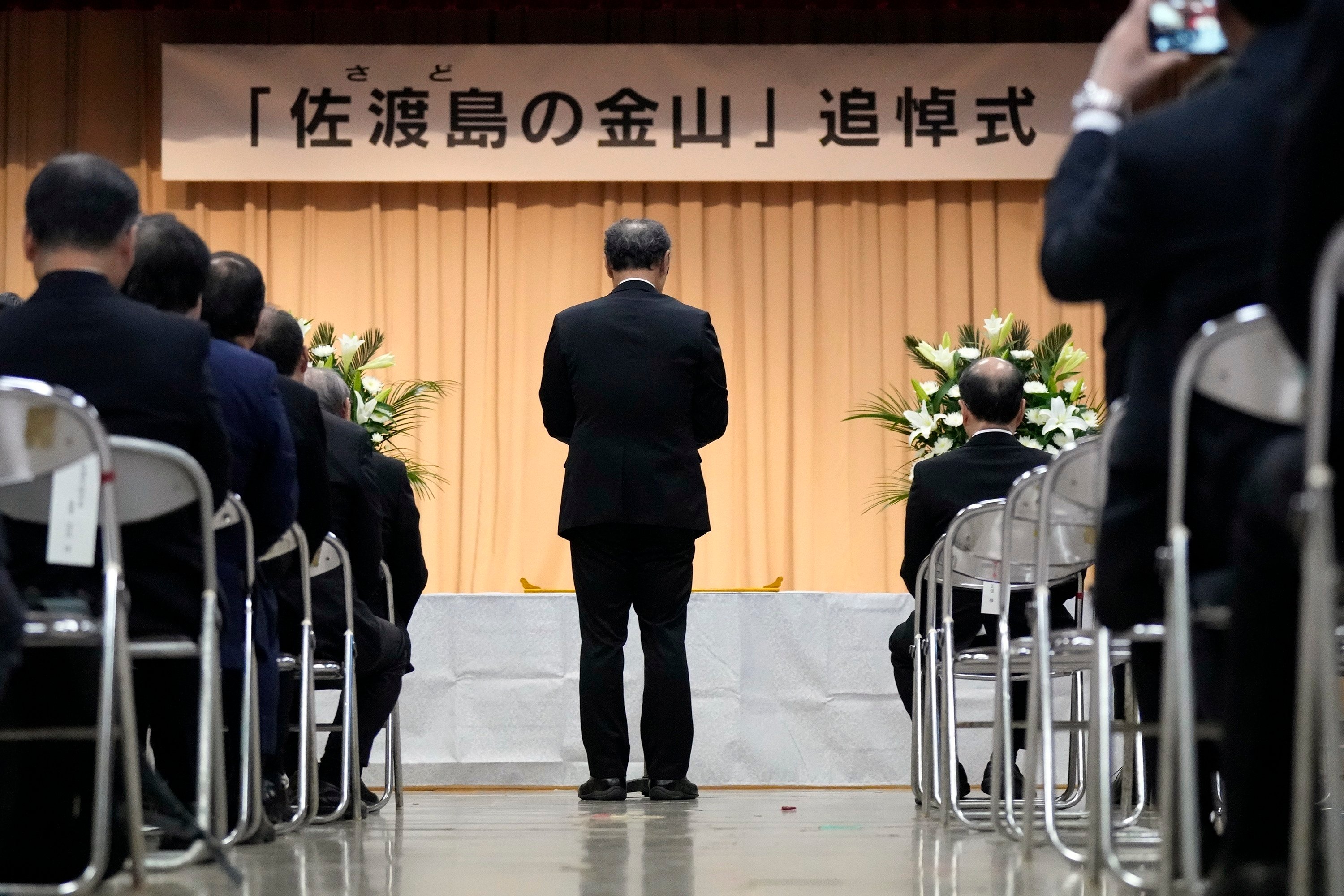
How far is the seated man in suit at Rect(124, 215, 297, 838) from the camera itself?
291cm

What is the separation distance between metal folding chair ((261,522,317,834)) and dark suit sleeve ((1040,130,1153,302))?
1.78 meters

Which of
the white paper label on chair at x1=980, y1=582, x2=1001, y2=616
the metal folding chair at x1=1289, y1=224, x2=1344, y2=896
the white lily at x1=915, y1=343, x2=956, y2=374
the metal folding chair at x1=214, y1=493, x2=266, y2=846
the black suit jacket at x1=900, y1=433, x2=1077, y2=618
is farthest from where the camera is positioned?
the white lily at x1=915, y1=343, x2=956, y2=374

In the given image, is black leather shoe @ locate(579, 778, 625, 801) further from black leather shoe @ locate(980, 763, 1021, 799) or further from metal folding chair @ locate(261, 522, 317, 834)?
metal folding chair @ locate(261, 522, 317, 834)

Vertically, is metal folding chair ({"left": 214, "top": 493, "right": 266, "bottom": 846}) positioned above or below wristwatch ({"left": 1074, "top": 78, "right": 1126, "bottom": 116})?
below

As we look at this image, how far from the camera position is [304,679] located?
11.2 ft

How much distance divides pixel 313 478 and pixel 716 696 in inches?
88.7

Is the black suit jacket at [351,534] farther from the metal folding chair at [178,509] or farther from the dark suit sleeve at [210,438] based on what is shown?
the metal folding chair at [178,509]

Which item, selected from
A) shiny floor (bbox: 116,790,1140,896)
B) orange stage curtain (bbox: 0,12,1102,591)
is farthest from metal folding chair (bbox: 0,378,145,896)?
orange stage curtain (bbox: 0,12,1102,591)

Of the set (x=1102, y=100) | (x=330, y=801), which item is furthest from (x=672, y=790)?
(x=1102, y=100)

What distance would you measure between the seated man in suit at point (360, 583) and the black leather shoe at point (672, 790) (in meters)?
0.78

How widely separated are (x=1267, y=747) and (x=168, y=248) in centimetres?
207

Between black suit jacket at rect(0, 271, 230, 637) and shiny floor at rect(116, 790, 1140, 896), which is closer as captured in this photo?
shiny floor at rect(116, 790, 1140, 896)

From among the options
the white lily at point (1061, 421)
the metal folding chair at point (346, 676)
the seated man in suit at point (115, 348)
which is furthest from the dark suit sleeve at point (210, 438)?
the white lily at point (1061, 421)

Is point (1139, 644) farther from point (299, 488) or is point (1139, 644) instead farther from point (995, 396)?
point (995, 396)
